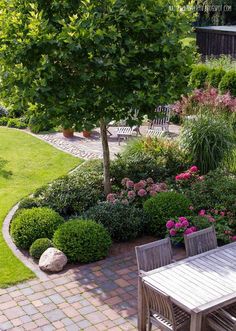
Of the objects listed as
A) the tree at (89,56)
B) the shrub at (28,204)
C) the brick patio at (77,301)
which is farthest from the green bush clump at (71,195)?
the brick patio at (77,301)

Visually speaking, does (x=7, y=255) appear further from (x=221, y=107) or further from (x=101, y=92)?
(x=221, y=107)

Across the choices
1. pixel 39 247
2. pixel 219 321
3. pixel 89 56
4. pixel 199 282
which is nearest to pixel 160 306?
pixel 199 282

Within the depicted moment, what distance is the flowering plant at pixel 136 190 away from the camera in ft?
30.6

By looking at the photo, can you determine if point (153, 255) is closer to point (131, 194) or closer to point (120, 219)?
point (120, 219)

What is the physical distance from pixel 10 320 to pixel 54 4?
196 inches

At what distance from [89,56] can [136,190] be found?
2774 millimetres

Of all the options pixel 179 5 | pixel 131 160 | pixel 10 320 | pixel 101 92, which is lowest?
pixel 10 320

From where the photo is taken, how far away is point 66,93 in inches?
331

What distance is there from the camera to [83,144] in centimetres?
1513

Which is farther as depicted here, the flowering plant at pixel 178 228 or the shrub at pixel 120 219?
the shrub at pixel 120 219

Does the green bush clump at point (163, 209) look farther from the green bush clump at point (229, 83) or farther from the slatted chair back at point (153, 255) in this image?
the green bush clump at point (229, 83)

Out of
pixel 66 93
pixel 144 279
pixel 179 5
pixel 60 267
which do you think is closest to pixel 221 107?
pixel 179 5

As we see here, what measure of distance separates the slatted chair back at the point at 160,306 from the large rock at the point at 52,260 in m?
2.21

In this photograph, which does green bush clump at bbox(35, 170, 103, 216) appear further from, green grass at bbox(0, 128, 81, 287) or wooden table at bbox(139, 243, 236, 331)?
wooden table at bbox(139, 243, 236, 331)
